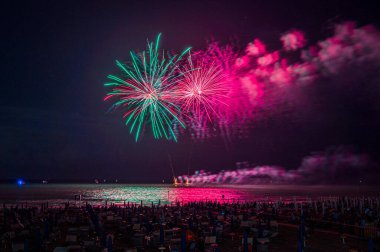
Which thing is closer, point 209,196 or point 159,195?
point 209,196

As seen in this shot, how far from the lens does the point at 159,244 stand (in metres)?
17.1

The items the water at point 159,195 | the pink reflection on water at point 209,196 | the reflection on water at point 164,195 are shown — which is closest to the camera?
the pink reflection on water at point 209,196

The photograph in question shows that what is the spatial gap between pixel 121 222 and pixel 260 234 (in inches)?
362

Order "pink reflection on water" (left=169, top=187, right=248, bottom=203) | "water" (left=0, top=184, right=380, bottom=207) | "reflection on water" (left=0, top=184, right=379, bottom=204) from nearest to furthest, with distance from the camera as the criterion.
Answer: "pink reflection on water" (left=169, top=187, right=248, bottom=203), "water" (left=0, top=184, right=380, bottom=207), "reflection on water" (left=0, top=184, right=379, bottom=204)

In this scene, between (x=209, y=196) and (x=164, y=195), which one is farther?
(x=164, y=195)

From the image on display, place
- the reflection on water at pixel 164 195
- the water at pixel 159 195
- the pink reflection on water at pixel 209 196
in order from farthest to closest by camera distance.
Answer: the reflection on water at pixel 164 195, the water at pixel 159 195, the pink reflection on water at pixel 209 196

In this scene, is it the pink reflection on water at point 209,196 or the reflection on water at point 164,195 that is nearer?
the pink reflection on water at point 209,196

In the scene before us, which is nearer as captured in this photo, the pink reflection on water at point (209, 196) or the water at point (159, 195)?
the pink reflection on water at point (209, 196)

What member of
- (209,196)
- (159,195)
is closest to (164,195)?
(159,195)

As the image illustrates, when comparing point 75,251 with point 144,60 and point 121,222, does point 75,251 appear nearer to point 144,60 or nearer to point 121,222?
point 121,222

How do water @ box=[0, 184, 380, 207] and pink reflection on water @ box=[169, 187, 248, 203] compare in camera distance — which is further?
water @ box=[0, 184, 380, 207]

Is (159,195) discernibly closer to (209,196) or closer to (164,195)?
(164,195)

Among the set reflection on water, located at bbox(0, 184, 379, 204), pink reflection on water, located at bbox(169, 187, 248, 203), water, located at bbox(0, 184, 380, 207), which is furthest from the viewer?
reflection on water, located at bbox(0, 184, 379, 204)

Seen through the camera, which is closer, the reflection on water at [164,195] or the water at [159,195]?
the water at [159,195]
